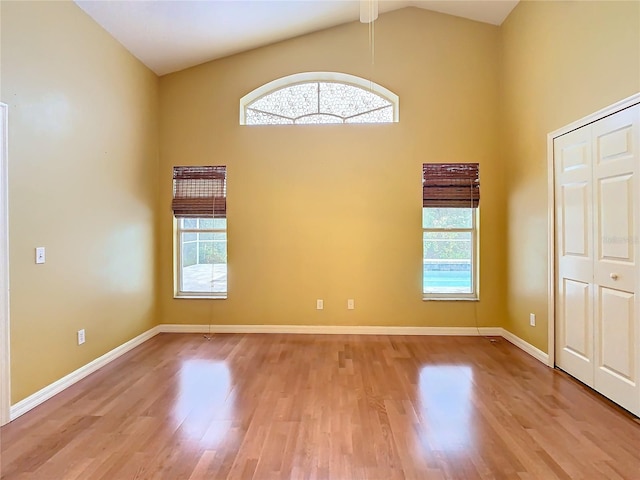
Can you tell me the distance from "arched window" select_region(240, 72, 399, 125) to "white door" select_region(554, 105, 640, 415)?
2104 millimetres

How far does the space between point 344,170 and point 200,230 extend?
80.8 inches

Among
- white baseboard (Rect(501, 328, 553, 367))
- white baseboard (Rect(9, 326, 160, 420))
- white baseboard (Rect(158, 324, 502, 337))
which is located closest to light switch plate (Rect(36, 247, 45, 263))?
white baseboard (Rect(9, 326, 160, 420))

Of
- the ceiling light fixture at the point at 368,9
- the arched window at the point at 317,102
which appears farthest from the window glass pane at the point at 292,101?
the ceiling light fixture at the point at 368,9

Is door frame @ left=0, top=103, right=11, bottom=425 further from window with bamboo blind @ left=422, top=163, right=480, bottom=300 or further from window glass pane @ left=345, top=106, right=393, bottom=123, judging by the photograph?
window with bamboo blind @ left=422, top=163, right=480, bottom=300

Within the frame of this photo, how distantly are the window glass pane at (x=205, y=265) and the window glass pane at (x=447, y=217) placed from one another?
267 centimetres

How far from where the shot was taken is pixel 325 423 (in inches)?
91.1

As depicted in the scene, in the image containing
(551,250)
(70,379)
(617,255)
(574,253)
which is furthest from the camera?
(551,250)

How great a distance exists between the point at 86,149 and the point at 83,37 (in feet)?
3.30

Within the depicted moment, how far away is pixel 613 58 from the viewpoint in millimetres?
2547

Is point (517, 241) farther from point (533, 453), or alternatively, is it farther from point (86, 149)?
point (86, 149)

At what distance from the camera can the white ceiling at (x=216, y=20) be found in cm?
324

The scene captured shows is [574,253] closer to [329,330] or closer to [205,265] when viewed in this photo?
[329,330]

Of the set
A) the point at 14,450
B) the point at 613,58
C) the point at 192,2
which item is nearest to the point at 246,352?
the point at 14,450

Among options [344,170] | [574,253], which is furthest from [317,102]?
[574,253]
